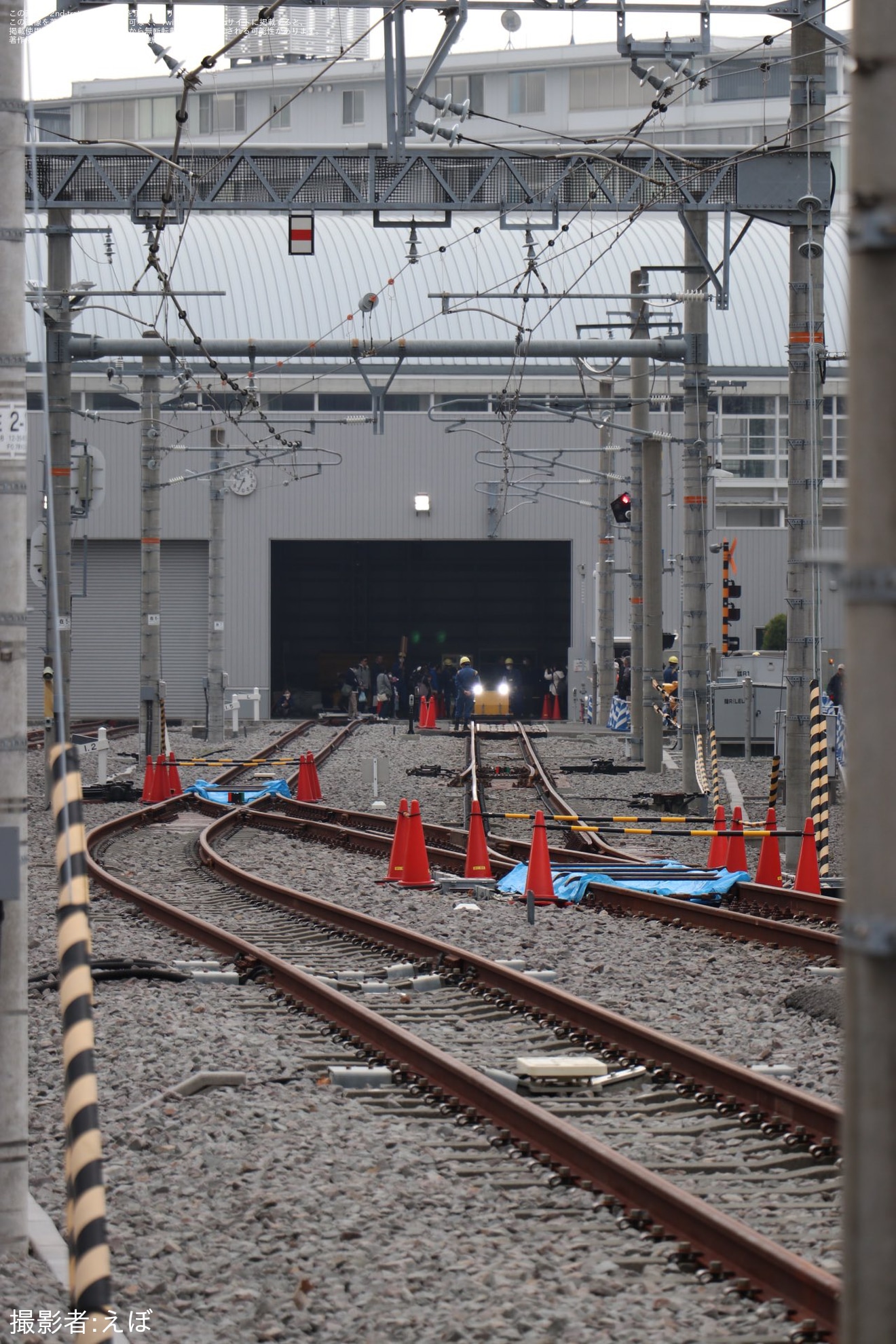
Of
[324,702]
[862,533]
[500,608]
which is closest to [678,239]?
[500,608]

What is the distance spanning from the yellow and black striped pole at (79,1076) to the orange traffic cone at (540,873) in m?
9.28

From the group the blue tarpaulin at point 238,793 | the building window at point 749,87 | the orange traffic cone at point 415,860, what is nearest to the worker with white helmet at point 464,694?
the blue tarpaulin at point 238,793

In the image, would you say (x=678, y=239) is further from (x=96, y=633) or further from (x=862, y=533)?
(x=862, y=533)

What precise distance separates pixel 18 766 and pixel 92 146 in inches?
603

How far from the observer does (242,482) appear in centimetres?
5134

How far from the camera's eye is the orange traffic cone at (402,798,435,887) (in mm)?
15234

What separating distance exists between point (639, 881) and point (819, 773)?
362 cm

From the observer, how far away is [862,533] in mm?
2404

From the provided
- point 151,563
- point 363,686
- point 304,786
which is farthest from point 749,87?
point 304,786

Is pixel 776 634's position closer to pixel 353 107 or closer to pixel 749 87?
pixel 749 87

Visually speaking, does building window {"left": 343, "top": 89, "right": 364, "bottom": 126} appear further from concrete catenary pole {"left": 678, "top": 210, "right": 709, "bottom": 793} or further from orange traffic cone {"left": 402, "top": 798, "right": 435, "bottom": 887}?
orange traffic cone {"left": 402, "top": 798, "right": 435, "bottom": 887}

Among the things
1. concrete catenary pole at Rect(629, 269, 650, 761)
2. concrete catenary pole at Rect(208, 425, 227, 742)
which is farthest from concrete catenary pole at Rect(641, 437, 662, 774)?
concrete catenary pole at Rect(208, 425, 227, 742)

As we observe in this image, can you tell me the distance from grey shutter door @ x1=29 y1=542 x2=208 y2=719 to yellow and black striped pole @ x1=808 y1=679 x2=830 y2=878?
116 feet

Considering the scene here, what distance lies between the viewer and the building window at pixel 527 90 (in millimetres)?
91625
